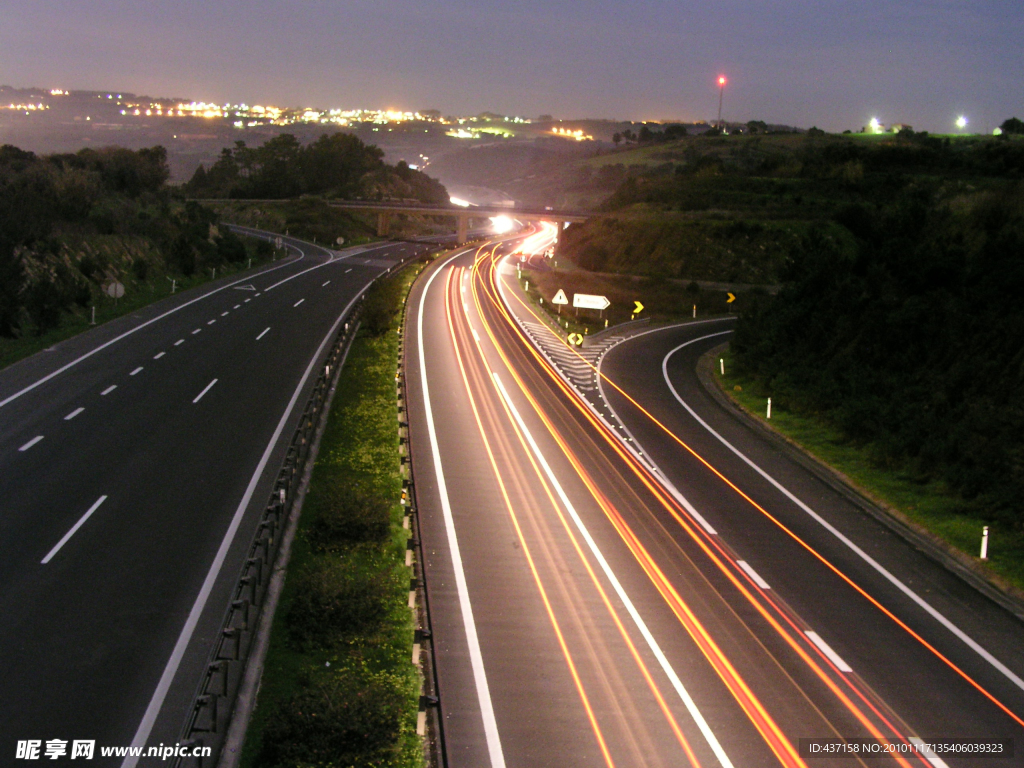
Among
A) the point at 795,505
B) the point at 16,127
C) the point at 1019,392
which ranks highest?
the point at 16,127

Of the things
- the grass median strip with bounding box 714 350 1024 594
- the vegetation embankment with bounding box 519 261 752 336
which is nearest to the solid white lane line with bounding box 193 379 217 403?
the grass median strip with bounding box 714 350 1024 594

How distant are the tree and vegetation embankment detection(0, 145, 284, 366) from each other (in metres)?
117

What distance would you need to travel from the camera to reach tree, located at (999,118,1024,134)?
435ft

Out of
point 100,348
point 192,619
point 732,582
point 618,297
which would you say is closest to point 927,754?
point 732,582

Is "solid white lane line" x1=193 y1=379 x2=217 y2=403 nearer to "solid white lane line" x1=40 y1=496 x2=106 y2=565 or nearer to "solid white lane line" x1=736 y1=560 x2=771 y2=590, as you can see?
"solid white lane line" x1=40 y1=496 x2=106 y2=565

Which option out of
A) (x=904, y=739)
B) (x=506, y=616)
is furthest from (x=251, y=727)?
(x=904, y=739)

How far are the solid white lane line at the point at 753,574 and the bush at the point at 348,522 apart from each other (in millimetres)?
6513

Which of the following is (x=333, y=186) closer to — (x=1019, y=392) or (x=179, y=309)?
(x=179, y=309)

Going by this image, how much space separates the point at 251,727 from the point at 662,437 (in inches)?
692

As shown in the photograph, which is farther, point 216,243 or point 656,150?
point 656,150

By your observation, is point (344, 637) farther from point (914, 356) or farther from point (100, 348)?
point (914, 356)

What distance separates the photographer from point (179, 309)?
40.9m

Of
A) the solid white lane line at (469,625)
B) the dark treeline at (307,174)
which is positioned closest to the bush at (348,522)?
the solid white lane line at (469,625)

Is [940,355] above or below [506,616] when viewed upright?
above
